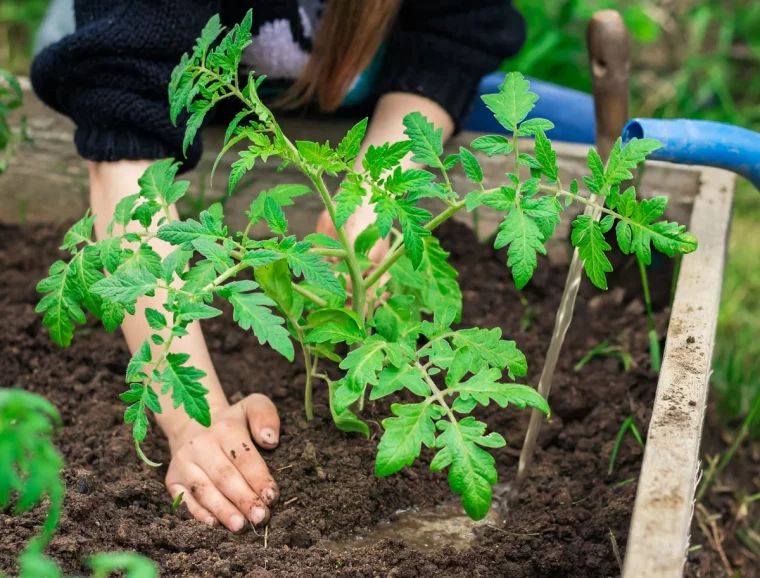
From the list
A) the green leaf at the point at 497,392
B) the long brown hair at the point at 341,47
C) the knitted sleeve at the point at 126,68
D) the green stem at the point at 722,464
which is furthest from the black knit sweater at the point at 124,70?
the green stem at the point at 722,464

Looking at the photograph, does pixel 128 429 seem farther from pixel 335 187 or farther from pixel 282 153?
pixel 335 187

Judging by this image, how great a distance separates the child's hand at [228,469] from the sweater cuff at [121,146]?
509 mm

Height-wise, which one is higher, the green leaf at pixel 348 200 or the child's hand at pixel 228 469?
the green leaf at pixel 348 200

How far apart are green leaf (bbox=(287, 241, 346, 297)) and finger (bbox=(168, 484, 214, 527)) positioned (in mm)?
439

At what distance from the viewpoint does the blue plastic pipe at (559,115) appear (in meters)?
2.25

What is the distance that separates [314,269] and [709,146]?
26.6 inches

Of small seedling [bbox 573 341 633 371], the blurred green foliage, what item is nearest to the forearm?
small seedling [bbox 573 341 633 371]

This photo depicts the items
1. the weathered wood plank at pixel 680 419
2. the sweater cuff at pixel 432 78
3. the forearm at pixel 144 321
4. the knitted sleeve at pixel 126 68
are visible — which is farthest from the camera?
the sweater cuff at pixel 432 78

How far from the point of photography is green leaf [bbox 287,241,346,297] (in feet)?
3.33

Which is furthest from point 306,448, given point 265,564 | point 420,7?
point 420,7

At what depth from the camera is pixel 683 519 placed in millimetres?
946

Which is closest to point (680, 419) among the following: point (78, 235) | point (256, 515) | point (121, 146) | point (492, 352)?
point (492, 352)

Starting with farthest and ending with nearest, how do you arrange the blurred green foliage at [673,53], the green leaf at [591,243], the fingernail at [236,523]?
the blurred green foliage at [673,53] < the fingernail at [236,523] < the green leaf at [591,243]

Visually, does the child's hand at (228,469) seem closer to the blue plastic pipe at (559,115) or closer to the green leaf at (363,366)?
the green leaf at (363,366)
